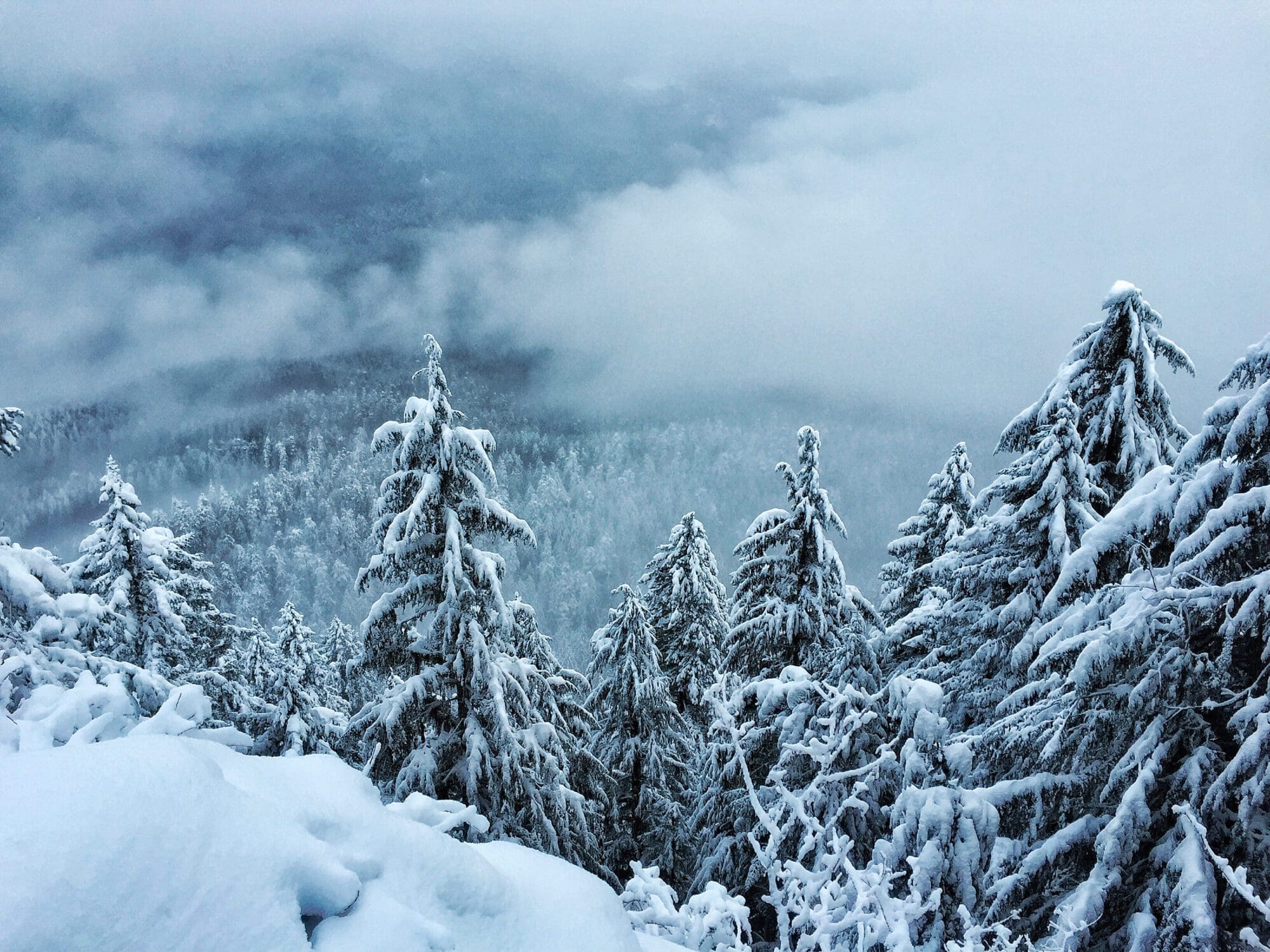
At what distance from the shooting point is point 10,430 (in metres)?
7.87

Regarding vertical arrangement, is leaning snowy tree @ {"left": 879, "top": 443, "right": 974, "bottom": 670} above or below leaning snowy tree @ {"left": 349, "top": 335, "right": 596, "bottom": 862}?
above

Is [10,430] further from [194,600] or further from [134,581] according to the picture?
[194,600]

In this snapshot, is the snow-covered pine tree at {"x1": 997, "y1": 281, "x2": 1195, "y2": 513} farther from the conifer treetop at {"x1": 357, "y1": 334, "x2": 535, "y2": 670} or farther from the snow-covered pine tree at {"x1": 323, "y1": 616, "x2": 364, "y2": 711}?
the snow-covered pine tree at {"x1": 323, "y1": 616, "x2": 364, "y2": 711}

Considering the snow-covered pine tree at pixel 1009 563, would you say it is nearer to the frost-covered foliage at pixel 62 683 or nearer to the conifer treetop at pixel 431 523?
the conifer treetop at pixel 431 523

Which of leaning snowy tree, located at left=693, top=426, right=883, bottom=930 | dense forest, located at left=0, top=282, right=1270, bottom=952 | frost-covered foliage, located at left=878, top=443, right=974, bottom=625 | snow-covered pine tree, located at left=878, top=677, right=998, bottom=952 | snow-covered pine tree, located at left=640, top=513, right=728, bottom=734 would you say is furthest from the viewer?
snow-covered pine tree, located at left=640, top=513, right=728, bottom=734

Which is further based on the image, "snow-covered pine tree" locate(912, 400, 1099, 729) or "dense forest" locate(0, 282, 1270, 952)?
"snow-covered pine tree" locate(912, 400, 1099, 729)

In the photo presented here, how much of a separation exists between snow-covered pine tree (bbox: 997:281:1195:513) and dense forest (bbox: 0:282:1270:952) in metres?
0.04

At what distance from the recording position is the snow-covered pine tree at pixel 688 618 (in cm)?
1948

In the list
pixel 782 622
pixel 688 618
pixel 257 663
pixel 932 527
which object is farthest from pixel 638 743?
pixel 257 663

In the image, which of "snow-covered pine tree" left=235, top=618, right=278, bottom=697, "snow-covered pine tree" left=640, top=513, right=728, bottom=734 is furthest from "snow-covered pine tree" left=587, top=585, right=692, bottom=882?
"snow-covered pine tree" left=235, top=618, right=278, bottom=697

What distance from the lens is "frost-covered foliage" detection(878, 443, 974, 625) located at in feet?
53.7

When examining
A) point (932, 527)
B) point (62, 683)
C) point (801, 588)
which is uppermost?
point (932, 527)


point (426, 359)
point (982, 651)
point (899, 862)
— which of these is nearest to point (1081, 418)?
point (982, 651)

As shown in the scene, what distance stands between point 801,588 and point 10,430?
42.9ft
